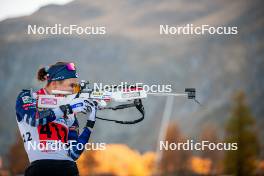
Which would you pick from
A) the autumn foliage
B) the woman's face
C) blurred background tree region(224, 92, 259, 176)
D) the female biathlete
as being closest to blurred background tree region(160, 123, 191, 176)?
the autumn foliage

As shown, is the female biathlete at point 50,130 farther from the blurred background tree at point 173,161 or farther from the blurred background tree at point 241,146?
the blurred background tree at point 173,161

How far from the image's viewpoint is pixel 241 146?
3008cm

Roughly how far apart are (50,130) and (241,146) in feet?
84.8

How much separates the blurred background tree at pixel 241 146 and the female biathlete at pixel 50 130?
78.6ft

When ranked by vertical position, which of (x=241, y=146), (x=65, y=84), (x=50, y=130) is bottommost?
(x=241, y=146)

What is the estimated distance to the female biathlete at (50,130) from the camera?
481 cm

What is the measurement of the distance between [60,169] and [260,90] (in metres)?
91.2

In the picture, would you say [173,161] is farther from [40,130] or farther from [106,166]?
[40,130]

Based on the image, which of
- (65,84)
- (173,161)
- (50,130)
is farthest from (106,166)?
(50,130)

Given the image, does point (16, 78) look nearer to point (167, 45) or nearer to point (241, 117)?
point (167, 45)

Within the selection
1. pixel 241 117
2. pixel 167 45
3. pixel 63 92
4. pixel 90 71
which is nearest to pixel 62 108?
pixel 63 92

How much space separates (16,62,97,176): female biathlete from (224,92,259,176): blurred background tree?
2395cm

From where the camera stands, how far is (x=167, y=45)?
335 ft

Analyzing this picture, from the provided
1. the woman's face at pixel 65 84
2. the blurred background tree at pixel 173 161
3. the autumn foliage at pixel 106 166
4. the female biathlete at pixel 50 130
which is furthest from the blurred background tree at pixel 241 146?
the female biathlete at pixel 50 130
